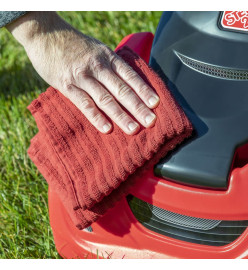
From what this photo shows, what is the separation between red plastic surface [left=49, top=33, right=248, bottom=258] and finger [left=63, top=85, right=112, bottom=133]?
0.14 metres

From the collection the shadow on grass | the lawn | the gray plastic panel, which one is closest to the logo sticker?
the gray plastic panel

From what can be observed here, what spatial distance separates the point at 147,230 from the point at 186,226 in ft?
0.32

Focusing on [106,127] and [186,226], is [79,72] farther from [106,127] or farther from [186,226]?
[186,226]

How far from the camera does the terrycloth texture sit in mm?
961

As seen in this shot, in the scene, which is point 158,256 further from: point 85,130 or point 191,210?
point 85,130

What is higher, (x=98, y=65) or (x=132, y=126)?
(x=98, y=65)

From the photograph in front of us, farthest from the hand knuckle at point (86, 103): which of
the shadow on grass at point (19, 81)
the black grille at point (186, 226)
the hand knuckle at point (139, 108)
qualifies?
the shadow on grass at point (19, 81)

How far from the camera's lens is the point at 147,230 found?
1.10 meters

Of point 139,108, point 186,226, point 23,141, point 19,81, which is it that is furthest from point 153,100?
point 19,81

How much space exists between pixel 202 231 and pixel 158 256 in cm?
13

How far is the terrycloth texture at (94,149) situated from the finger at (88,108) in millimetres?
17

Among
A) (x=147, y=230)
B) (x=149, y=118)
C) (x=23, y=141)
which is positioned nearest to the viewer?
(x=149, y=118)

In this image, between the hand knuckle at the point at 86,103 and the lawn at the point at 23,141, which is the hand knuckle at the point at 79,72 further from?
the lawn at the point at 23,141
